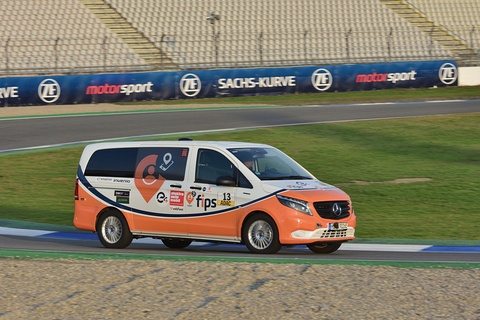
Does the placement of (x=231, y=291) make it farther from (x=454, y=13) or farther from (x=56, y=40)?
(x=454, y=13)

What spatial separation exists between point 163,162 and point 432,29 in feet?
101

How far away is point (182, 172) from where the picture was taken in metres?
9.11

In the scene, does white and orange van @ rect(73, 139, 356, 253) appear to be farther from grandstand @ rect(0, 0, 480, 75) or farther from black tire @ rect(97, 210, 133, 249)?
grandstand @ rect(0, 0, 480, 75)

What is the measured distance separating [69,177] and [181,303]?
1038 centimetres

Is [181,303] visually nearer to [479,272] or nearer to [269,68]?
A: [479,272]

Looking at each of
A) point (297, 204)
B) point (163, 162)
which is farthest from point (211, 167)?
point (297, 204)

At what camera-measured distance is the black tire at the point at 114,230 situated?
9.47 metres

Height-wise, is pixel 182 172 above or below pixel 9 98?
below

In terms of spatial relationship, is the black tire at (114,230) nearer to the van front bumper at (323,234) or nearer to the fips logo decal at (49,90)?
the van front bumper at (323,234)

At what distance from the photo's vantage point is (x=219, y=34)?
31.5 metres

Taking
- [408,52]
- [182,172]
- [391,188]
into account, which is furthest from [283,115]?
[182,172]

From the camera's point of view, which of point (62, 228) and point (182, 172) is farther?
point (62, 228)

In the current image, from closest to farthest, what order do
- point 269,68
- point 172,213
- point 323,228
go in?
point 323,228
point 172,213
point 269,68

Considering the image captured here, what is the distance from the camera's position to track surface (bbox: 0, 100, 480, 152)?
20.0 meters
